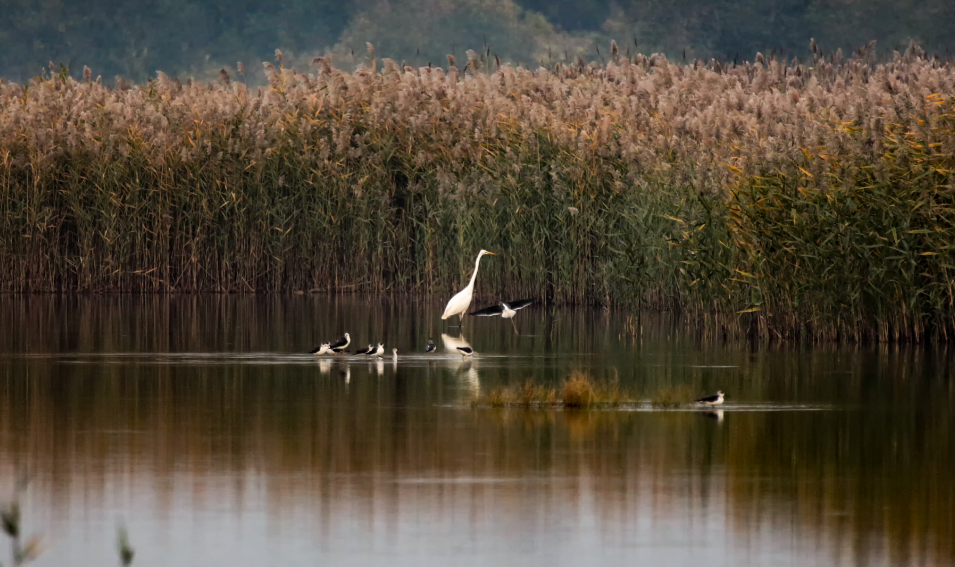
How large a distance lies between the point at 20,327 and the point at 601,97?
1216 cm

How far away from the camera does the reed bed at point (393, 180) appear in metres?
22.1

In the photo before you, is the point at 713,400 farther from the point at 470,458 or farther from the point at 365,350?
the point at 365,350

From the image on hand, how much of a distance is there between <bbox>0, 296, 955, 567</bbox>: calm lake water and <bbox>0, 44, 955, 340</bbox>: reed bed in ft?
16.0

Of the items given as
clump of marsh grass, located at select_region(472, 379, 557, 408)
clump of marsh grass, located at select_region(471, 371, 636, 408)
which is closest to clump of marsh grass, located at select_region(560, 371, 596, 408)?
clump of marsh grass, located at select_region(471, 371, 636, 408)

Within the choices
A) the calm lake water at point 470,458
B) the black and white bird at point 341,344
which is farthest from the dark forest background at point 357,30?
the calm lake water at point 470,458

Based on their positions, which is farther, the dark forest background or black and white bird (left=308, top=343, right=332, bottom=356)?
the dark forest background

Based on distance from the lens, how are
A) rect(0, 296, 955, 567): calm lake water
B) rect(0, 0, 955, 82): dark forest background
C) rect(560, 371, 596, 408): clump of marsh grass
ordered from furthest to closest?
1. rect(0, 0, 955, 82): dark forest background
2. rect(560, 371, 596, 408): clump of marsh grass
3. rect(0, 296, 955, 567): calm lake water

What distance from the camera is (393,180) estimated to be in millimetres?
26797

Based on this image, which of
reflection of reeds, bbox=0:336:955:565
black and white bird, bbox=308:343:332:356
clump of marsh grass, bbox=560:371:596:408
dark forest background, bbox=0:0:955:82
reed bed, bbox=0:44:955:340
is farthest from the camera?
dark forest background, bbox=0:0:955:82

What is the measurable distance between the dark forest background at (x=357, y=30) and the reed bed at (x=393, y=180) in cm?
4587

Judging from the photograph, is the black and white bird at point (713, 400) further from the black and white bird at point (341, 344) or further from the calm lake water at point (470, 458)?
the black and white bird at point (341, 344)

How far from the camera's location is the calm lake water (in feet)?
25.8

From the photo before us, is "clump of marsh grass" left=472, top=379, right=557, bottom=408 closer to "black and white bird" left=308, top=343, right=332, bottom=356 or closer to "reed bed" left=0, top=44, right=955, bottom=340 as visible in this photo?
"black and white bird" left=308, top=343, right=332, bottom=356

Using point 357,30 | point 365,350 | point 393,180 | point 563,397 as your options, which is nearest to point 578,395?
point 563,397
